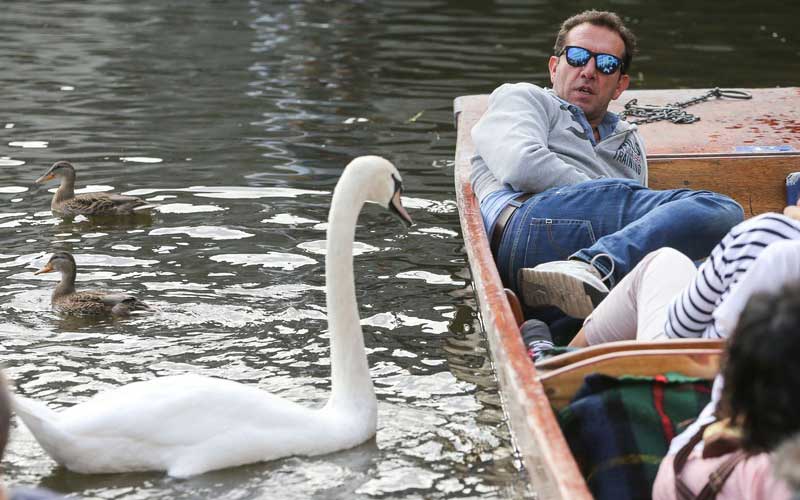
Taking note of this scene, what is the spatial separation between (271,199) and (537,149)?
350cm

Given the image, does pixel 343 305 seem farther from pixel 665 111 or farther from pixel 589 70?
pixel 665 111

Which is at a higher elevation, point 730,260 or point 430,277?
point 730,260

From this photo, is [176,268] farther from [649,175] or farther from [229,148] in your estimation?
[229,148]

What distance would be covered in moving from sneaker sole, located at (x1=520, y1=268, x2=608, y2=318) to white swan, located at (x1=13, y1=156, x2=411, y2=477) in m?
0.86

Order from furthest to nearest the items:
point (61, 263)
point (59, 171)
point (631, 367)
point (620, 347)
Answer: point (59, 171) < point (61, 263) < point (620, 347) < point (631, 367)

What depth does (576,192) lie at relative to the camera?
521 centimetres

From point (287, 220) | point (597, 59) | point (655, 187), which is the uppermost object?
point (597, 59)

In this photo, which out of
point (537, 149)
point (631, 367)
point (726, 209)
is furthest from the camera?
point (537, 149)

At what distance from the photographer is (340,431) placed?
171 inches

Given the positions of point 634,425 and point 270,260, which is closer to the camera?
point 634,425

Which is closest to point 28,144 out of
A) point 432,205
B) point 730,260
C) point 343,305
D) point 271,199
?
point 271,199

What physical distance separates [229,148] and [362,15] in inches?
365

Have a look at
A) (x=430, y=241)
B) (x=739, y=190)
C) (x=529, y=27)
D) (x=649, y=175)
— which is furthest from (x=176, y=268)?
(x=529, y=27)

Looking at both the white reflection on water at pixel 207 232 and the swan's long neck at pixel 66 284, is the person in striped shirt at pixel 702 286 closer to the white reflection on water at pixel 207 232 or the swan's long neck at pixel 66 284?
the swan's long neck at pixel 66 284
